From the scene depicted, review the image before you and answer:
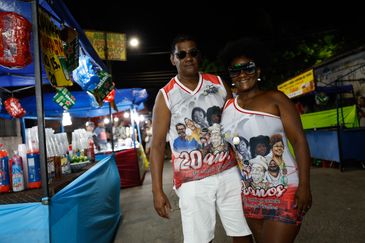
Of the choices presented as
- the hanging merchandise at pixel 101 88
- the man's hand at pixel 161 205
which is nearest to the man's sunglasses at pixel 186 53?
the man's hand at pixel 161 205

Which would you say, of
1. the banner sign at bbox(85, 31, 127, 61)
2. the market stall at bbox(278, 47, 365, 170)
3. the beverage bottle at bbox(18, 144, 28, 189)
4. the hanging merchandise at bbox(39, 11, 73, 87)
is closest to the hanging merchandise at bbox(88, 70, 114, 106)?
the hanging merchandise at bbox(39, 11, 73, 87)

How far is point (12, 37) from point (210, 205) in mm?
2139

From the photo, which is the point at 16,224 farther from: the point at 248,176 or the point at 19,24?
the point at 248,176

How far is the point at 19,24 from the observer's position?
2244mm

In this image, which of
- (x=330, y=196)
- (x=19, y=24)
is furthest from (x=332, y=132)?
(x=19, y=24)

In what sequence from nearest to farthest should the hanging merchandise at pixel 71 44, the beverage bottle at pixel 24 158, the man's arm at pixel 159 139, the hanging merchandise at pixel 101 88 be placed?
the man's arm at pixel 159 139 → the beverage bottle at pixel 24 158 → the hanging merchandise at pixel 71 44 → the hanging merchandise at pixel 101 88

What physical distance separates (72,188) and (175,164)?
1041 mm

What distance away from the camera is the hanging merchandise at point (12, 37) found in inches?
88.3

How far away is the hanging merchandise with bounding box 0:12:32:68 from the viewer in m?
2.24

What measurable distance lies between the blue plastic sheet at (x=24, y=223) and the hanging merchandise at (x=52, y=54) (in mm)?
1053

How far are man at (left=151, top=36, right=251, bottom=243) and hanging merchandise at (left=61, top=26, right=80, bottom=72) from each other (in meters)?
1.28

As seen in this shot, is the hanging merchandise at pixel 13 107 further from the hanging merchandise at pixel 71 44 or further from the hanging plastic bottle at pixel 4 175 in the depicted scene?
the hanging plastic bottle at pixel 4 175

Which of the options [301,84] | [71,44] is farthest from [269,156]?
[301,84]

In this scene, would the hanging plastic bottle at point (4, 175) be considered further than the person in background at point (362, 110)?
No
